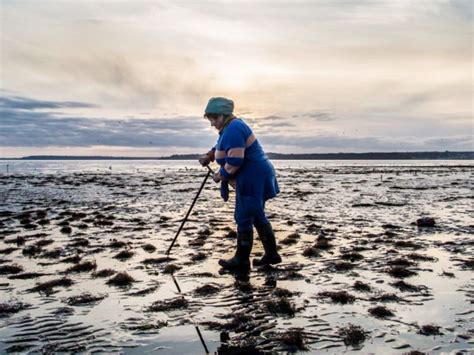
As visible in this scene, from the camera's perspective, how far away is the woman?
8.40 metres

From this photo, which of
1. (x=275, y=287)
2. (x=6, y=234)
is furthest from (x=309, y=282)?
(x=6, y=234)

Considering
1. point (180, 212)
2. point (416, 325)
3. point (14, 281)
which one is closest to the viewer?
point (416, 325)

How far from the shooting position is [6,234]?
44.9 ft

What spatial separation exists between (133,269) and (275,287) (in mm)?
3263

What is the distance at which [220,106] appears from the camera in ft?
28.3

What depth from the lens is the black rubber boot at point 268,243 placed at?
8.79 meters

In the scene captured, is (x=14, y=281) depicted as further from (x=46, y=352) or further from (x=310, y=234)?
(x=310, y=234)

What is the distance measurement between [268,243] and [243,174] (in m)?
1.62

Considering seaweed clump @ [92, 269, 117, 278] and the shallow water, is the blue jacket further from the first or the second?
seaweed clump @ [92, 269, 117, 278]

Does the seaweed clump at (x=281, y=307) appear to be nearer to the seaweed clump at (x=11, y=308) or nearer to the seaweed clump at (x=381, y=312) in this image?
the seaweed clump at (x=381, y=312)

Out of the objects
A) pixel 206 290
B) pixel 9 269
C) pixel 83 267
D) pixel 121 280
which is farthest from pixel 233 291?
pixel 9 269

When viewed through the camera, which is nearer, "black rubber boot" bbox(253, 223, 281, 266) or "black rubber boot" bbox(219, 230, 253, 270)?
"black rubber boot" bbox(219, 230, 253, 270)

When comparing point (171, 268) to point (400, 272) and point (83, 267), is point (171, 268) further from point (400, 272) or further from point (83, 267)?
point (400, 272)

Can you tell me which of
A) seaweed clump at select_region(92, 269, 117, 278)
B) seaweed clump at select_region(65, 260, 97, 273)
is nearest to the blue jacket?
seaweed clump at select_region(92, 269, 117, 278)
